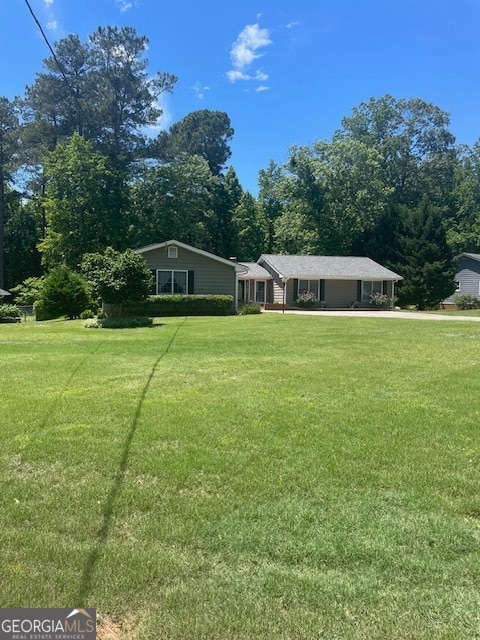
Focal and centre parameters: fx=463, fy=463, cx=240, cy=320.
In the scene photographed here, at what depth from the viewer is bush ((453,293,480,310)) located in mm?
33625

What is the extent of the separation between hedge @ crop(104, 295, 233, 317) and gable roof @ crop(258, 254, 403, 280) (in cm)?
831

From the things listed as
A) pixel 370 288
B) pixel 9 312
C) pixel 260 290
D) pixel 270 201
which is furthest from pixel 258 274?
pixel 270 201

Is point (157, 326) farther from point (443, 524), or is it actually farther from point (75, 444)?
point (443, 524)

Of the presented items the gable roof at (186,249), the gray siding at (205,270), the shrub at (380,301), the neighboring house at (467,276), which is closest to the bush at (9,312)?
the gable roof at (186,249)

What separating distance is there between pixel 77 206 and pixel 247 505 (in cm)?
3286

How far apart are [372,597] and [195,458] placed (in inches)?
79.9

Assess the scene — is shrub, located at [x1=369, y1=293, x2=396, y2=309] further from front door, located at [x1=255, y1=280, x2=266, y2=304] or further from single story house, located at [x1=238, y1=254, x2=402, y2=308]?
front door, located at [x1=255, y1=280, x2=266, y2=304]

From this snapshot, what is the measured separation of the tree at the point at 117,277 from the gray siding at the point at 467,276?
87.8ft

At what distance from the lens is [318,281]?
3144cm

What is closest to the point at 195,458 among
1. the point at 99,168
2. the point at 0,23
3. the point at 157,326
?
the point at 0,23

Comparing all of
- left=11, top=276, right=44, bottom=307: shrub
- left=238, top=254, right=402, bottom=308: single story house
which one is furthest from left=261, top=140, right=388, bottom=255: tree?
left=11, top=276, right=44, bottom=307: shrub

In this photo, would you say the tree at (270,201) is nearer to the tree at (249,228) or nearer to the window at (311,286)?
the tree at (249,228)

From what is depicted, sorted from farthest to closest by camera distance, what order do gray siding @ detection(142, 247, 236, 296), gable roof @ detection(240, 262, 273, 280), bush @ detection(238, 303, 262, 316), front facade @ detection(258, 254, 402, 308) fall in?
1. gable roof @ detection(240, 262, 273, 280)
2. front facade @ detection(258, 254, 402, 308)
3. gray siding @ detection(142, 247, 236, 296)
4. bush @ detection(238, 303, 262, 316)

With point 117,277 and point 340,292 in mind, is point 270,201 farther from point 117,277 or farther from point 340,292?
point 117,277
